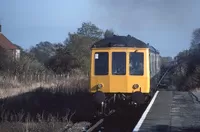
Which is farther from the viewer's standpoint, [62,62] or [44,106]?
[62,62]

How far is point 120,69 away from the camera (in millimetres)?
17953

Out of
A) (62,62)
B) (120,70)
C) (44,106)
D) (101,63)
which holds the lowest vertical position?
(44,106)

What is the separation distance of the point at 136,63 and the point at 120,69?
670mm

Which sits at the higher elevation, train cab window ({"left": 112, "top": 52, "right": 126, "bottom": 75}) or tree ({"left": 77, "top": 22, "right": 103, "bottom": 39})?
tree ({"left": 77, "top": 22, "right": 103, "bottom": 39})

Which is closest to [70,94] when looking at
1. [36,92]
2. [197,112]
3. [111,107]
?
[36,92]

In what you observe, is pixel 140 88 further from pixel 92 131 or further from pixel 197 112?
pixel 92 131

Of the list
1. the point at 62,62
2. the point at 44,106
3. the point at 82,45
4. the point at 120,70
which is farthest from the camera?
the point at 82,45

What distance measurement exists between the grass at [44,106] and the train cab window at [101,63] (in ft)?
6.48

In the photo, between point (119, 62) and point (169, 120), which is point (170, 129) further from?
point (119, 62)

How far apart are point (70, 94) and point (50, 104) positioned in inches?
103

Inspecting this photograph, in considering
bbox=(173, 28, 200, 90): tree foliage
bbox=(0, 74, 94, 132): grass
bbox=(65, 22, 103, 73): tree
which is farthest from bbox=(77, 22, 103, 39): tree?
bbox=(0, 74, 94, 132): grass

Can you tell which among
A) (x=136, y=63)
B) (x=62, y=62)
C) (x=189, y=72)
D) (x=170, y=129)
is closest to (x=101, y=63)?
(x=136, y=63)

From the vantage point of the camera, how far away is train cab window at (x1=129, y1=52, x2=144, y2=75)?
17.9 meters

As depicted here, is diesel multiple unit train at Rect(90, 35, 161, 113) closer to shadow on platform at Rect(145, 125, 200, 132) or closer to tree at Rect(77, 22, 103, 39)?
shadow on platform at Rect(145, 125, 200, 132)
